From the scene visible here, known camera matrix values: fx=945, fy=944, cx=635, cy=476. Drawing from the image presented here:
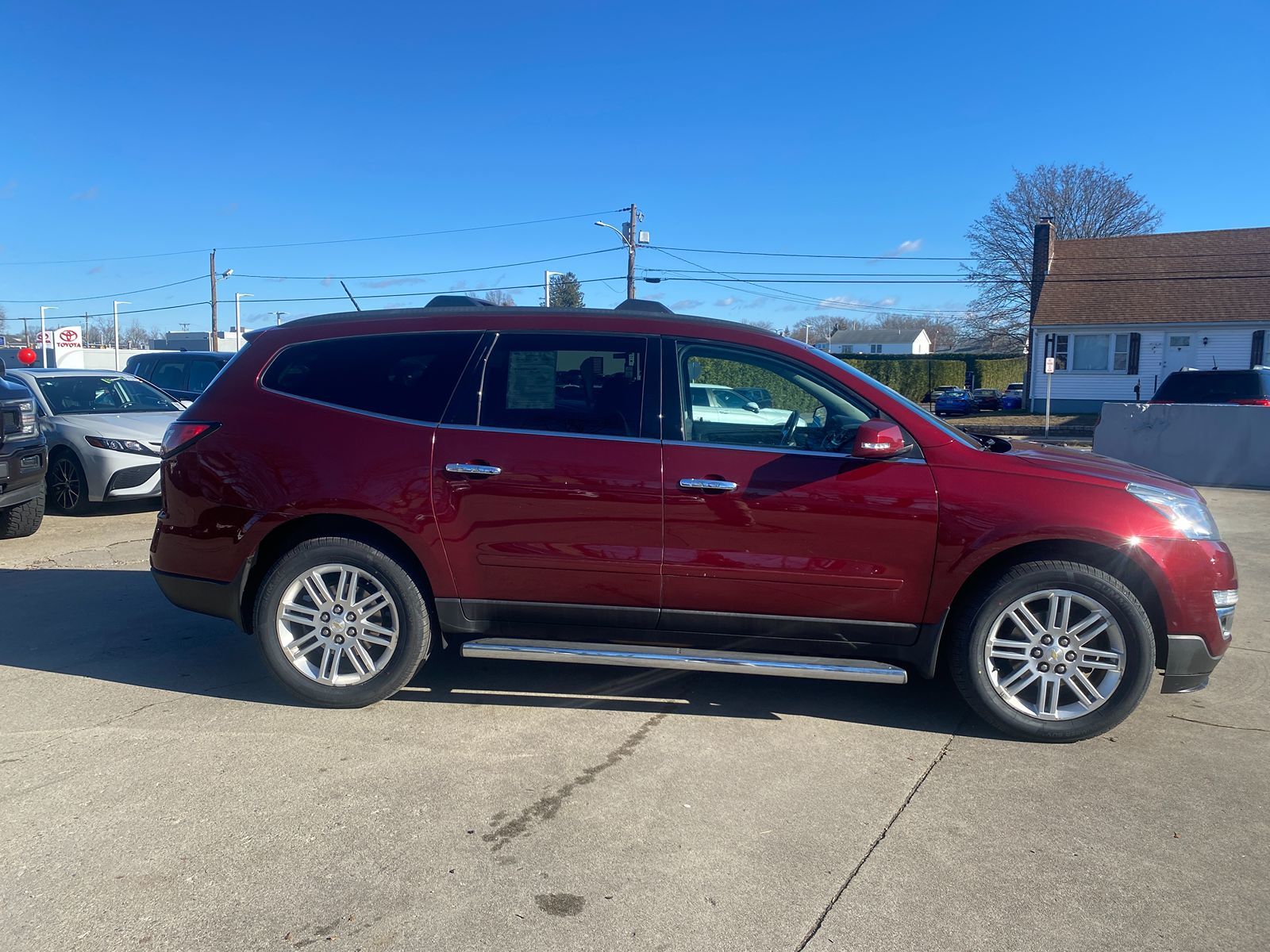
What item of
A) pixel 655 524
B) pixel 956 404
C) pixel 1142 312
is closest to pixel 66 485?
pixel 655 524

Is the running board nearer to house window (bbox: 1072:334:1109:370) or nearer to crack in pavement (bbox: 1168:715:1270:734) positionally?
crack in pavement (bbox: 1168:715:1270:734)

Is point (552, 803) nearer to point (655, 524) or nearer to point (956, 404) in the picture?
point (655, 524)

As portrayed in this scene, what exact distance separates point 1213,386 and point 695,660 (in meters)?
17.2

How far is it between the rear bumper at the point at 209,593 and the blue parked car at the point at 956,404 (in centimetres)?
3626

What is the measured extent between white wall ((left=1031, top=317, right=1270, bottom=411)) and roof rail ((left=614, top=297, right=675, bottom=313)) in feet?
103

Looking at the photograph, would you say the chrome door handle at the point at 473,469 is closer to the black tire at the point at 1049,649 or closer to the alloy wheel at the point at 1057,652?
the black tire at the point at 1049,649

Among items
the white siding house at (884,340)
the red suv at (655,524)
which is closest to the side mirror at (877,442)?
the red suv at (655,524)

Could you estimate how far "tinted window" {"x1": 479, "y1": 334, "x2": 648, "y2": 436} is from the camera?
4.33 m

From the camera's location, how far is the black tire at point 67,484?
9812 mm

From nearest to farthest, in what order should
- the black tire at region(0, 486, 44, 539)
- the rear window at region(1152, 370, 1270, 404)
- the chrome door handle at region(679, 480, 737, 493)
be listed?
the chrome door handle at region(679, 480, 737, 493) → the black tire at region(0, 486, 44, 539) → the rear window at region(1152, 370, 1270, 404)

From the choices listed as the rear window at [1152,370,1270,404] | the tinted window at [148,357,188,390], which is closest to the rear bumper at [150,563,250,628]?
the tinted window at [148,357,188,390]

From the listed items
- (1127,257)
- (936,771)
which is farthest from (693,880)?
(1127,257)

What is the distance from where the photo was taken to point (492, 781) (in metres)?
3.76

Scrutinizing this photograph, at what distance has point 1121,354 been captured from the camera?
33.5 meters
